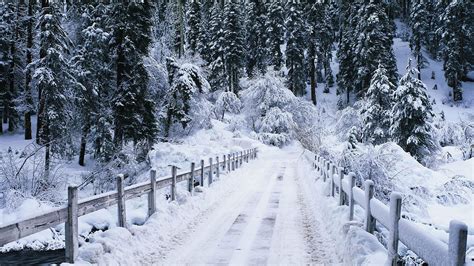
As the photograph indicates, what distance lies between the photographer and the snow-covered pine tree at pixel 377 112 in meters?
33.9

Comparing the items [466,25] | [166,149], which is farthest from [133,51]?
[466,25]

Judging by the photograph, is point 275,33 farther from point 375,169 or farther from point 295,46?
point 375,169

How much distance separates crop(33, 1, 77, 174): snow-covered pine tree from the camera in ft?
77.5

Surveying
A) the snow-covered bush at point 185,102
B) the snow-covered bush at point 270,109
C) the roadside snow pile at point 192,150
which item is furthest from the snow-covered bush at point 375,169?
the snow-covered bush at point 270,109

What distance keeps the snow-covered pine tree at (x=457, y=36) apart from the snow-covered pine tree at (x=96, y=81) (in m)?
47.7

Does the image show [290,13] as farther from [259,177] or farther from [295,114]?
[259,177]

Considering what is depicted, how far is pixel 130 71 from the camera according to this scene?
26.1m

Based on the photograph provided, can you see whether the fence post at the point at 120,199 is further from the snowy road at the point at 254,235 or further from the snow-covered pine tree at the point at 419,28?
the snow-covered pine tree at the point at 419,28

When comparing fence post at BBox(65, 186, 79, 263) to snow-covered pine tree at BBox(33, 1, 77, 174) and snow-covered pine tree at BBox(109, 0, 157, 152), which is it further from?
snow-covered pine tree at BBox(109, 0, 157, 152)

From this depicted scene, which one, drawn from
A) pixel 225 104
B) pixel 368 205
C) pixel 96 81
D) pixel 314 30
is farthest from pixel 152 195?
pixel 314 30

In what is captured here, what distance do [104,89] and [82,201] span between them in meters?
23.7

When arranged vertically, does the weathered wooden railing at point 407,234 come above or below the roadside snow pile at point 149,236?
above

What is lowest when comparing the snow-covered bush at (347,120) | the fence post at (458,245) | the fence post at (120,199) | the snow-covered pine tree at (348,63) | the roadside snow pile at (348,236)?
the roadside snow pile at (348,236)

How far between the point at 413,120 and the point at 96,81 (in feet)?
71.1
